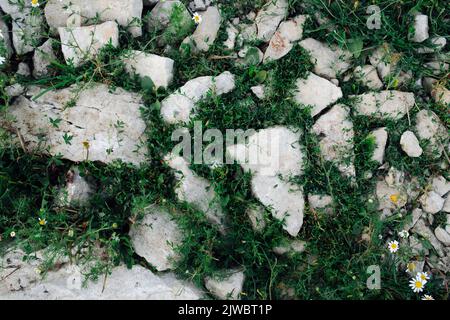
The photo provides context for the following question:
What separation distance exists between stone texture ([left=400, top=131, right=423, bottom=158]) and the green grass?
0.06 metres

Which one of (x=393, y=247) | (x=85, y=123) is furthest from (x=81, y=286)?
(x=393, y=247)

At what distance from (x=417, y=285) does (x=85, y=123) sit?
321cm

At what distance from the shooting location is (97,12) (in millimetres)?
4020

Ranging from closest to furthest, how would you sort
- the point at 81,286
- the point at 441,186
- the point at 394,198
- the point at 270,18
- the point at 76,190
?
the point at 81,286
the point at 76,190
the point at 394,198
the point at 441,186
the point at 270,18

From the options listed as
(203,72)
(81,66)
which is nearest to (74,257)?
(81,66)

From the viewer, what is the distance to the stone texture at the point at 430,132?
396cm

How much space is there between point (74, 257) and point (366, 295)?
248 centimetres

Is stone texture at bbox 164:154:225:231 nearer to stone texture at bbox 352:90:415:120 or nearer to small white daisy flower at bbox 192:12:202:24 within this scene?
small white daisy flower at bbox 192:12:202:24

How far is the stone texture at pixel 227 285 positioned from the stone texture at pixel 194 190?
0.41 meters

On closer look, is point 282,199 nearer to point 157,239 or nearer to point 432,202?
point 157,239

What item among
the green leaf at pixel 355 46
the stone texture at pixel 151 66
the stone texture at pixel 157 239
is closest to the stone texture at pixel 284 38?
the green leaf at pixel 355 46

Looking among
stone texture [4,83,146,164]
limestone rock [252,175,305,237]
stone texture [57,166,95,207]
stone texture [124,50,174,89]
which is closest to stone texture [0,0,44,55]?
stone texture [4,83,146,164]

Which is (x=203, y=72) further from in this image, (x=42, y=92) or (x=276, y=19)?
(x=42, y=92)

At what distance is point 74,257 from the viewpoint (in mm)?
Answer: 3631
